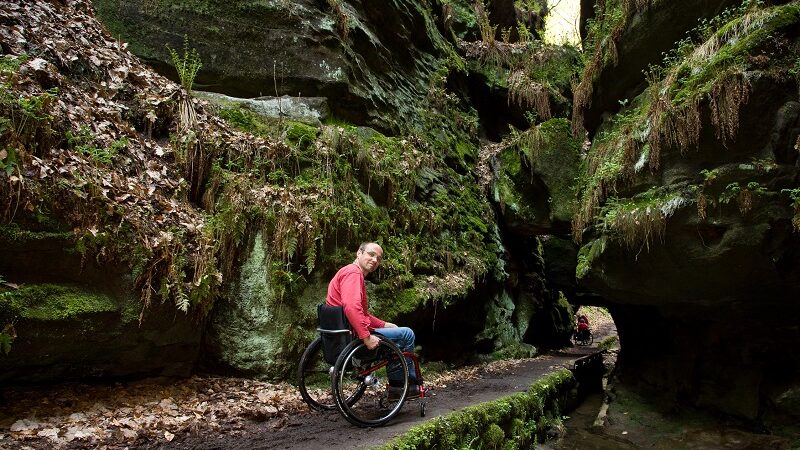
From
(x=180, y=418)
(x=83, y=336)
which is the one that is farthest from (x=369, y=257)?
(x=83, y=336)

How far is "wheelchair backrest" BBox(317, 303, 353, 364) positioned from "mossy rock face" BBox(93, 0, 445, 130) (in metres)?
5.30

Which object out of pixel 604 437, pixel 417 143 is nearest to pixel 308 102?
pixel 417 143

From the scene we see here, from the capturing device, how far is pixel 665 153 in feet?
23.4

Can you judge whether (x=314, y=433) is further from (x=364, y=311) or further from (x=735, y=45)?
(x=735, y=45)

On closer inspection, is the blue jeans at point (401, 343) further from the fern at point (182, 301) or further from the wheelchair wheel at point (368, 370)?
the fern at point (182, 301)

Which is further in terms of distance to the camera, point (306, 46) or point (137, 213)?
point (306, 46)

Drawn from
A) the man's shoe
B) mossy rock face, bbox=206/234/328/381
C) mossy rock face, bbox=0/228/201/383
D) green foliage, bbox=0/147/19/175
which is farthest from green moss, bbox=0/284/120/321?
the man's shoe

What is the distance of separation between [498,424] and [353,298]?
2999 millimetres

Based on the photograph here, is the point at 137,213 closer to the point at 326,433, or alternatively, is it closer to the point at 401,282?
the point at 326,433

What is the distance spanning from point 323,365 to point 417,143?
608 centimetres

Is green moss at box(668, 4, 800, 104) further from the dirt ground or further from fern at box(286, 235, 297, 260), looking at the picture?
fern at box(286, 235, 297, 260)

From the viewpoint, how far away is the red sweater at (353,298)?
3.79 meters

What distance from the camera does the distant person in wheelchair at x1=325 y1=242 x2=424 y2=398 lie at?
3799mm

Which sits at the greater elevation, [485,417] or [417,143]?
[417,143]
